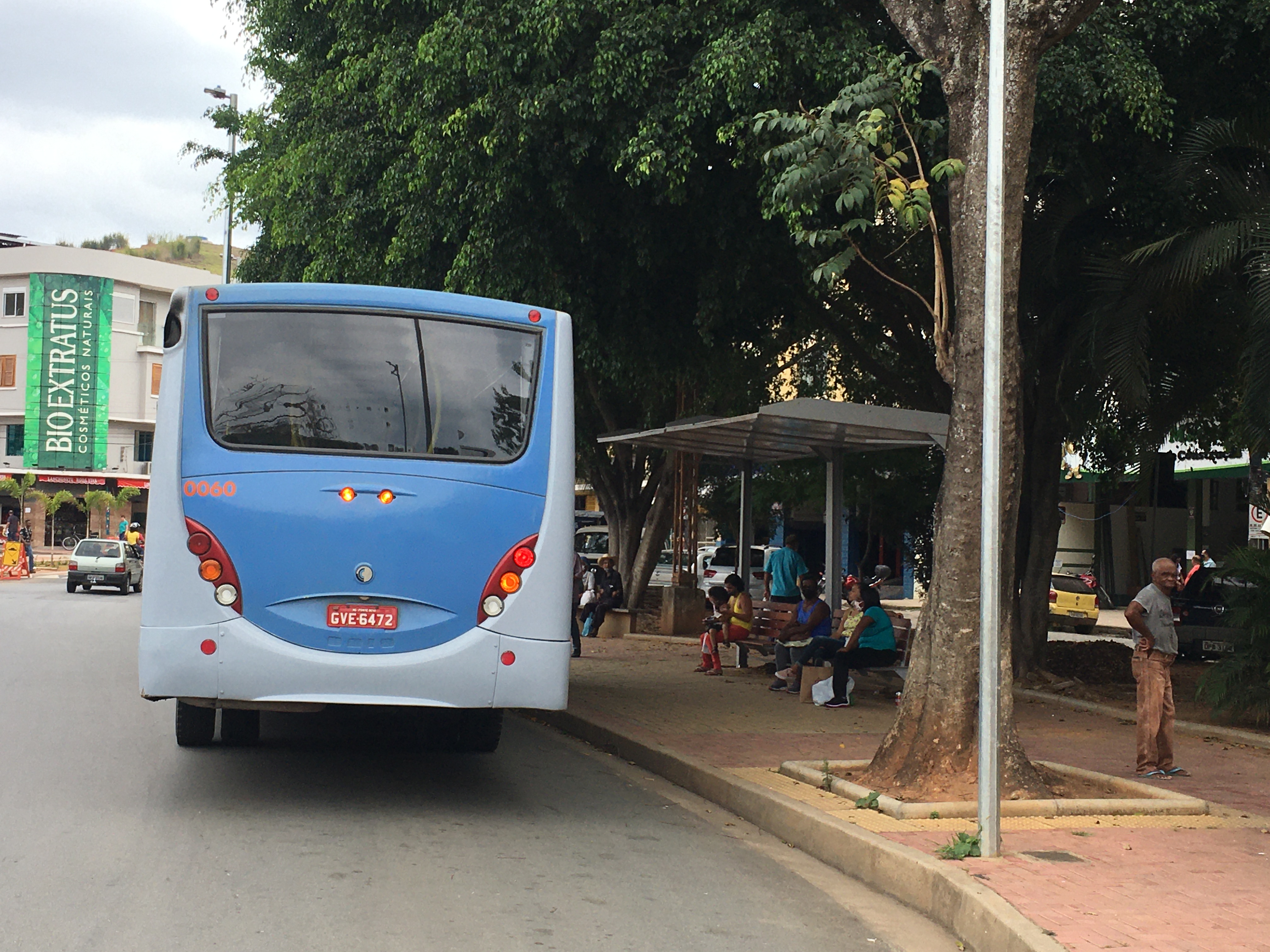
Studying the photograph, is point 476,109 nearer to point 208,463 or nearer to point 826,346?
point 208,463

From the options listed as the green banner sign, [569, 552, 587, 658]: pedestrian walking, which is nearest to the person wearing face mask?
[569, 552, 587, 658]: pedestrian walking

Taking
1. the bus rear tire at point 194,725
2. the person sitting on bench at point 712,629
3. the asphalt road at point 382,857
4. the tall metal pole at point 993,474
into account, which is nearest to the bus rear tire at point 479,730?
the asphalt road at point 382,857

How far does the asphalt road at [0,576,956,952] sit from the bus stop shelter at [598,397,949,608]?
3872 millimetres

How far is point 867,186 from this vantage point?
8492 mm

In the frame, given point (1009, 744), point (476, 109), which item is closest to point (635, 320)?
point (476, 109)

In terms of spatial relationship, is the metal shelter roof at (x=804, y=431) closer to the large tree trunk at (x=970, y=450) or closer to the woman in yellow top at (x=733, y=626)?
the woman in yellow top at (x=733, y=626)

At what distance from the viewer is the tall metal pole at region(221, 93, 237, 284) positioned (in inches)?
845

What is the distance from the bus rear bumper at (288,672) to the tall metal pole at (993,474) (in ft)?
9.39

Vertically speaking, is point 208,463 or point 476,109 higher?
point 476,109

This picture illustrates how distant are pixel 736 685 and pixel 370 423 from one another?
27.0ft

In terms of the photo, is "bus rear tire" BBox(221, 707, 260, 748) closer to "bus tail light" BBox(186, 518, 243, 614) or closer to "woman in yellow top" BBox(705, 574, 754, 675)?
"bus tail light" BBox(186, 518, 243, 614)

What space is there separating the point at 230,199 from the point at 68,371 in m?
47.9

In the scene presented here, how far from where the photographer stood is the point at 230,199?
21.1 m

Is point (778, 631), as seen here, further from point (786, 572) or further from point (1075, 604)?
point (1075, 604)
